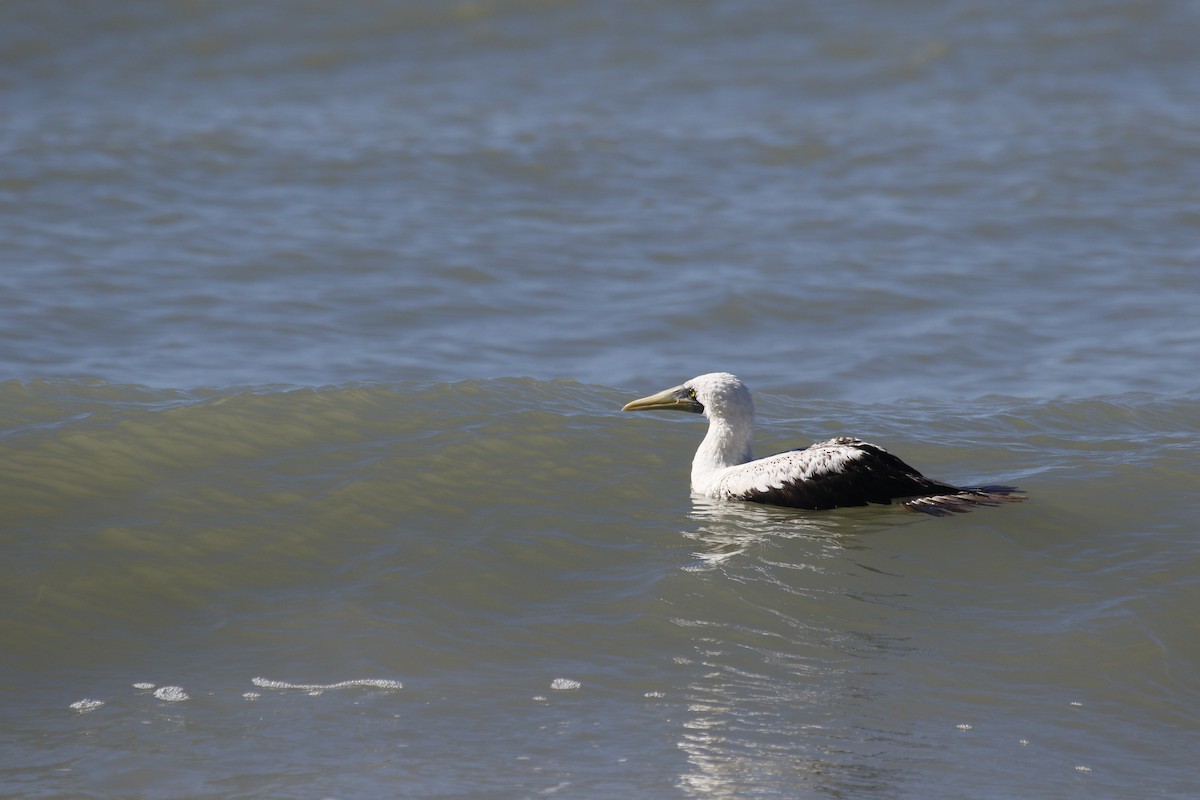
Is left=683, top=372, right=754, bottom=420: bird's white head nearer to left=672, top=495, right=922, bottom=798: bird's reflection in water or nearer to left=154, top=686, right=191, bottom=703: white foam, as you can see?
left=672, top=495, right=922, bottom=798: bird's reflection in water

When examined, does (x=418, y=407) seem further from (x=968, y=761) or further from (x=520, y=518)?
(x=968, y=761)

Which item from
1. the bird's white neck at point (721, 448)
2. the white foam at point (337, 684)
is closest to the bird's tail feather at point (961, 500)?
the bird's white neck at point (721, 448)

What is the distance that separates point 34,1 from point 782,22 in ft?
39.4

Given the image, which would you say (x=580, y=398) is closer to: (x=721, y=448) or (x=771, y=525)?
(x=721, y=448)

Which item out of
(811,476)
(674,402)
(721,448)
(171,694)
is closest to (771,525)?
(811,476)

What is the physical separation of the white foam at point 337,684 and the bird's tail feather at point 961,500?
3457 millimetres

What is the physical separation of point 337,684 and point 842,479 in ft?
11.1

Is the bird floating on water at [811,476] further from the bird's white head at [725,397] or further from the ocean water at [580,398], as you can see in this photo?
the ocean water at [580,398]

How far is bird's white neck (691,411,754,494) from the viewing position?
884cm

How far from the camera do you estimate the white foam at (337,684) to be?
6.11 metres

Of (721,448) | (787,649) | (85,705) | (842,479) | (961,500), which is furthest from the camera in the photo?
(721,448)

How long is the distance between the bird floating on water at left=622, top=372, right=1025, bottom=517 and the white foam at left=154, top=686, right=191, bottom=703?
3675 millimetres

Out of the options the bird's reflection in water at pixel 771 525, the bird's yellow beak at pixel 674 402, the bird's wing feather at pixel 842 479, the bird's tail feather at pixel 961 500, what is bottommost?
the bird's reflection in water at pixel 771 525

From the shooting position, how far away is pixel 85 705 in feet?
19.6
